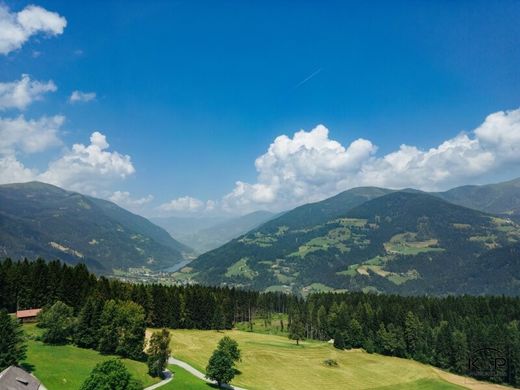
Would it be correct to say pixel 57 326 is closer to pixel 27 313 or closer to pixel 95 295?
pixel 95 295

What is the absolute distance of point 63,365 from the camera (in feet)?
251

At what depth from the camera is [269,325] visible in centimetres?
19812

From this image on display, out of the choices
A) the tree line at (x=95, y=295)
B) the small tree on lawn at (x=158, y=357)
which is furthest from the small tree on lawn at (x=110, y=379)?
the tree line at (x=95, y=295)

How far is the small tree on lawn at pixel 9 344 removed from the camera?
6669 cm

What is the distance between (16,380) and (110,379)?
14020 mm

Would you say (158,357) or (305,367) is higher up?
(158,357)

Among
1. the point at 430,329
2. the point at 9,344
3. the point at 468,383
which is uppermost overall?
the point at 9,344

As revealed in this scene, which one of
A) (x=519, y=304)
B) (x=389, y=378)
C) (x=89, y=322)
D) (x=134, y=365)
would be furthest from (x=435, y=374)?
(x=89, y=322)

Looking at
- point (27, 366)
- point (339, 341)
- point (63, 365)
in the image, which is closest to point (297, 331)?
point (339, 341)

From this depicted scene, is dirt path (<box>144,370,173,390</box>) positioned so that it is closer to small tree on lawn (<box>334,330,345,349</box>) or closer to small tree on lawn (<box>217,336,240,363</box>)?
small tree on lawn (<box>217,336,240,363</box>)

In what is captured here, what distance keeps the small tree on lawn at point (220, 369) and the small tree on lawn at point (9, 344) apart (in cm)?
3653

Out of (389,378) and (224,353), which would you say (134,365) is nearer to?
(224,353)

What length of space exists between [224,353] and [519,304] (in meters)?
130

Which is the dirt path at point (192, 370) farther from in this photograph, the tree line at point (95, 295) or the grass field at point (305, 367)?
the tree line at point (95, 295)
